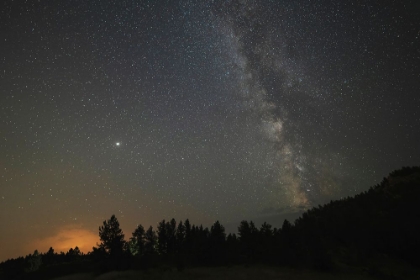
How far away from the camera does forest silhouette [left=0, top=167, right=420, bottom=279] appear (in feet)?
129

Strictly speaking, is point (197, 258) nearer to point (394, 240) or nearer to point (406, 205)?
point (394, 240)

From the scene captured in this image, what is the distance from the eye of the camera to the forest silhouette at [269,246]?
39353 millimetres

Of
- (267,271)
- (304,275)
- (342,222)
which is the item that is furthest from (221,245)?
(342,222)

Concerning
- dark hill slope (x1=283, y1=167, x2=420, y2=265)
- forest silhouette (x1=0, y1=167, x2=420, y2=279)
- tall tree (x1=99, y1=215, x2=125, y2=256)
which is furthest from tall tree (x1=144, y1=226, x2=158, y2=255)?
dark hill slope (x1=283, y1=167, x2=420, y2=265)

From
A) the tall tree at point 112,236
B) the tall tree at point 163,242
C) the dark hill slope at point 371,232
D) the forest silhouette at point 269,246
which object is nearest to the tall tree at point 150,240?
the forest silhouette at point 269,246

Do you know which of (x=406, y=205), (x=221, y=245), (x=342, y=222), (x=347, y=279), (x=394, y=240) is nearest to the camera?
(x=347, y=279)

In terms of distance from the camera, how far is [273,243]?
150ft

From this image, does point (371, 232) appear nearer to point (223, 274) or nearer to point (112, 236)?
point (223, 274)

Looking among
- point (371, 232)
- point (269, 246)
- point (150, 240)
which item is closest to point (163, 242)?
point (150, 240)

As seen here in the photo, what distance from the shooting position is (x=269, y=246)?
4431 cm

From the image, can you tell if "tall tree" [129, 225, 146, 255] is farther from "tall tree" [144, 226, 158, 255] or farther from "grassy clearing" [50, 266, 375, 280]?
"grassy clearing" [50, 266, 375, 280]

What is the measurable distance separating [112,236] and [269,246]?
31.4 meters

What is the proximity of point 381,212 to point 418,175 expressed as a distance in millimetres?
40398

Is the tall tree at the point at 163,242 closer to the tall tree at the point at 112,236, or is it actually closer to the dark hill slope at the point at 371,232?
the tall tree at the point at 112,236
